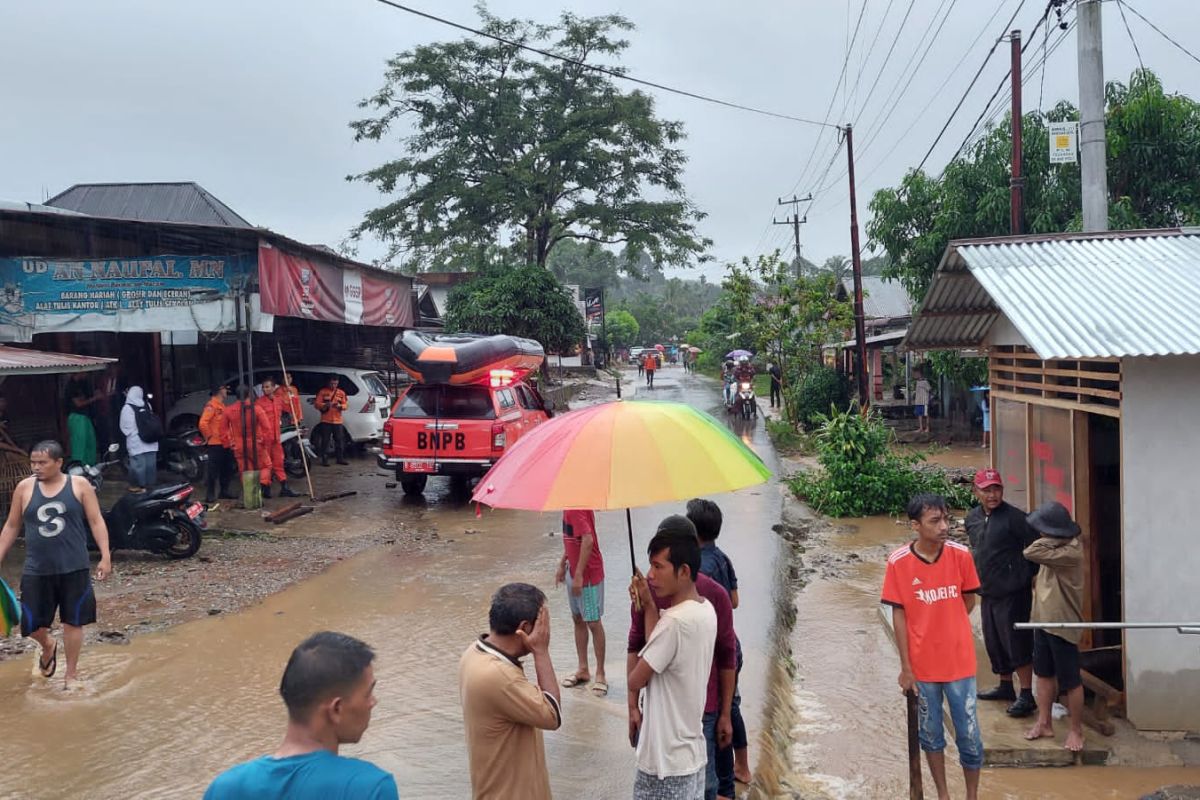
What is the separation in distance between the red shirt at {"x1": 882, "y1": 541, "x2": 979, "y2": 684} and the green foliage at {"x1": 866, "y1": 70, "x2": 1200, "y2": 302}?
12.2 m

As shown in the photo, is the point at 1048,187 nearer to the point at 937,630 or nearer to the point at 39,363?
the point at 937,630

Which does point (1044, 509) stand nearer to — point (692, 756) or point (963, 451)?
point (692, 756)

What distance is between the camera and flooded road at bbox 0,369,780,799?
507cm

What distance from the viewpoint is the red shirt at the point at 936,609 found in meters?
4.38

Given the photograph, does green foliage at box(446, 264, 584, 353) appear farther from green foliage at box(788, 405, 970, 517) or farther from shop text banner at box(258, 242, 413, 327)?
green foliage at box(788, 405, 970, 517)

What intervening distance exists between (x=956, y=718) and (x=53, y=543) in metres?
5.53

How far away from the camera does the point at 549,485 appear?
3.95m

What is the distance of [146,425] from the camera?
11922mm

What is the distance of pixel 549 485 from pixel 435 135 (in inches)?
1189

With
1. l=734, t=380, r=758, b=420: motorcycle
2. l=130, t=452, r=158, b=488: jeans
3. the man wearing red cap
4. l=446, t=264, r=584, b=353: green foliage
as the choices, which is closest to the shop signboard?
l=130, t=452, r=158, b=488: jeans

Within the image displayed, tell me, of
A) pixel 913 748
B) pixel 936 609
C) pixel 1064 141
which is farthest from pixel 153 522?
pixel 1064 141

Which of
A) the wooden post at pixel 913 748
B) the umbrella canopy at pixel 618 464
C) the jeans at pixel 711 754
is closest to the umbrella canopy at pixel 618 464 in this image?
the umbrella canopy at pixel 618 464

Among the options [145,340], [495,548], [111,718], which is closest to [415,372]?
[495,548]

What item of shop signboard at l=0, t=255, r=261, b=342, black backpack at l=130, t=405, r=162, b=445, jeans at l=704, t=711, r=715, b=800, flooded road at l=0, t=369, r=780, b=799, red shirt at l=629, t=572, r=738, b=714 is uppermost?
shop signboard at l=0, t=255, r=261, b=342
